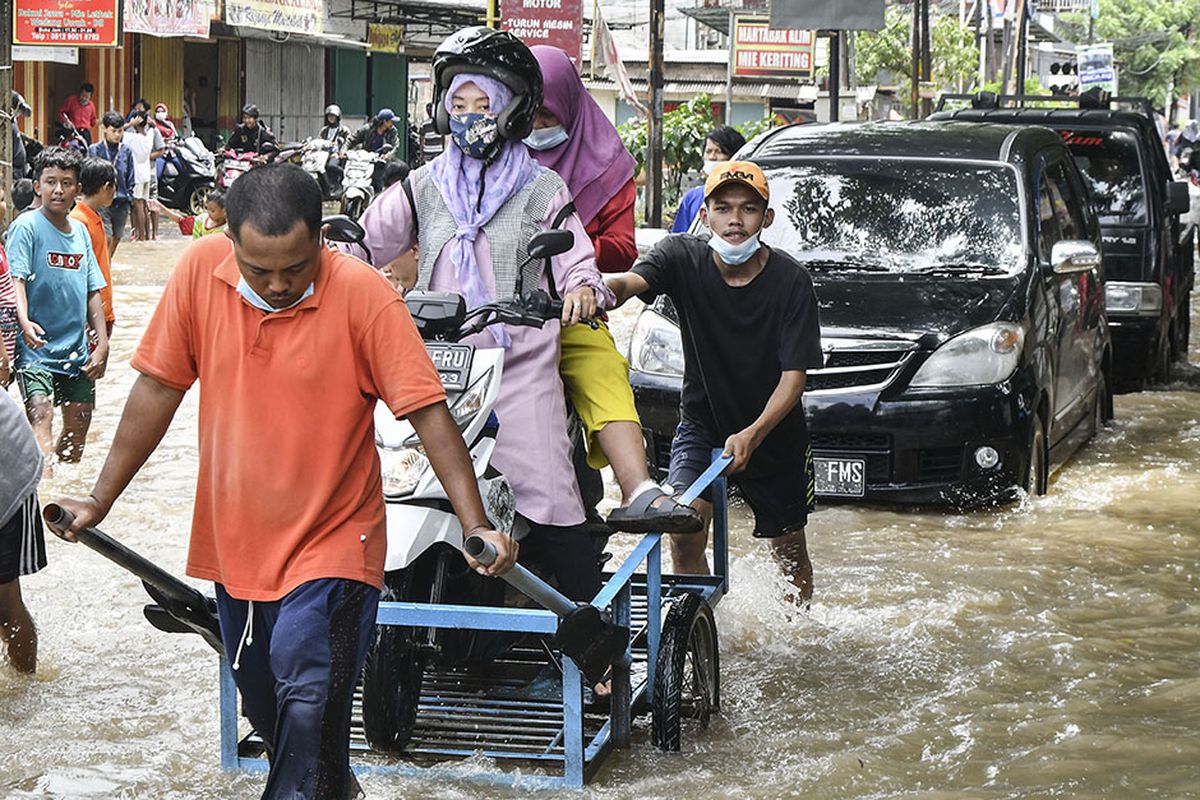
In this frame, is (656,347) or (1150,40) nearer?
(656,347)

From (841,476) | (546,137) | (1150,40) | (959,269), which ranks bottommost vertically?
(841,476)

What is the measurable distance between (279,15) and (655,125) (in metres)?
9.33

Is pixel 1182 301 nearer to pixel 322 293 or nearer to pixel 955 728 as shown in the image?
pixel 955 728

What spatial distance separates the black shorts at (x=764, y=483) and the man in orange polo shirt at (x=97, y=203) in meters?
4.30

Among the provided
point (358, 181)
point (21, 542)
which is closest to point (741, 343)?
point (21, 542)

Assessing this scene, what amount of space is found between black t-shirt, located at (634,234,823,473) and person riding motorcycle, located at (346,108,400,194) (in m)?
21.7

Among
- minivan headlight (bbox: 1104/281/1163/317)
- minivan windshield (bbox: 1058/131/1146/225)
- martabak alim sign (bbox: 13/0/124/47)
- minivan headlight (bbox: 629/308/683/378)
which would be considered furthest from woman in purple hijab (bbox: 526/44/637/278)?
martabak alim sign (bbox: 13/0/124/47)

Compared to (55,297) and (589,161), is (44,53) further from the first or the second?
(589,161)

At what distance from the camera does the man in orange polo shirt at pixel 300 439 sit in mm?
3707

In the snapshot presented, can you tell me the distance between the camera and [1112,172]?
12250 mm

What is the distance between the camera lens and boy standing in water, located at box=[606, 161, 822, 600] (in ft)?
19.2

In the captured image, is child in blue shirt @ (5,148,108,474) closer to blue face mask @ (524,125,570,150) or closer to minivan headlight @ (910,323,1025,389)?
blue face mask @ (524,125,570,150)

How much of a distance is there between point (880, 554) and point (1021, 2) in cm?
2874

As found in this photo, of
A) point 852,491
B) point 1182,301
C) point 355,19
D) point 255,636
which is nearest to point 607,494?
point 852,491
